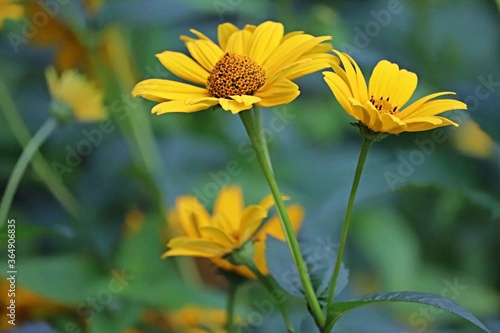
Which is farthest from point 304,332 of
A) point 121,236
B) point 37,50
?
point 37,50

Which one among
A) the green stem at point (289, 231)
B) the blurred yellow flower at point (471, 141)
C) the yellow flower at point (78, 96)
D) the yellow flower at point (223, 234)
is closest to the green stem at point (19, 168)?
the yellow flower at point (78, 96)

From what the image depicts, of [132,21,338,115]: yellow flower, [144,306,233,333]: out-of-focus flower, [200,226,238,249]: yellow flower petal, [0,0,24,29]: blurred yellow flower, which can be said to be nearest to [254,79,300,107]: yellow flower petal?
[132,21,338,115]: yellow flower

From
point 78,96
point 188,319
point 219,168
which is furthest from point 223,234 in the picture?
point 219,168

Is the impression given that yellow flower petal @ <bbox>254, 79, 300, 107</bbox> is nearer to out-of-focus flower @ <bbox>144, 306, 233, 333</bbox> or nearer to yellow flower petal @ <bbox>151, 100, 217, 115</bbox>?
yellow flower petal @ <bbox>151, 100, 217, 115</bbox>

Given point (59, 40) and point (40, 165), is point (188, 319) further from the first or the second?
point (59, 40)

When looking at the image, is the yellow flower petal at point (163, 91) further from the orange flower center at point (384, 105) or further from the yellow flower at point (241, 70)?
the orange flower center at point (384, 105)
